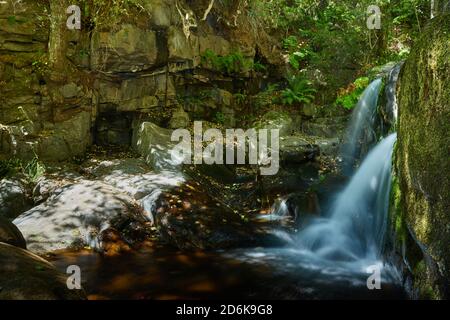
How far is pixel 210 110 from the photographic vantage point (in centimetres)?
1259

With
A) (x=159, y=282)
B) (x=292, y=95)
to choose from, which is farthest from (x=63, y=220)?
(x=292, y=95)

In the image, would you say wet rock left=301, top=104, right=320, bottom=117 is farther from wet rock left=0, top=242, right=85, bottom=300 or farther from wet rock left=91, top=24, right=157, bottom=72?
wet rock left=0, top=242, right=85, bottom=300

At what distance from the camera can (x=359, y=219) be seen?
6457mm

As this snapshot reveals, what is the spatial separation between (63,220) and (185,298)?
3261 millimetres

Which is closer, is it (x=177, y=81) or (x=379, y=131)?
(x=379, y=131)

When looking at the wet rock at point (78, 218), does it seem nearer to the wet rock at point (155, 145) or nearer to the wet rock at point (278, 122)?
the wet rock at point (155, 145)

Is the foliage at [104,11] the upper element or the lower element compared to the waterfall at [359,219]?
upper

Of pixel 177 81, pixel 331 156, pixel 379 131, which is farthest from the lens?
pixel 177 81

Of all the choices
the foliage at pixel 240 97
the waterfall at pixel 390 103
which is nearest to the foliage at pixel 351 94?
the foliage at pixel 240 97

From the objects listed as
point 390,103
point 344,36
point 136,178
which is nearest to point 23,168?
point 136,178

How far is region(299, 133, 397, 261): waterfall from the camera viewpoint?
575 centimetres

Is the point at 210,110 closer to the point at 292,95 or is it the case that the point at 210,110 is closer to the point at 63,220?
the point at 292,95

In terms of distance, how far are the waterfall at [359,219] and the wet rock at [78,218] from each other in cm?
321

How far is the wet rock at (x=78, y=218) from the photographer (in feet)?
19.4
